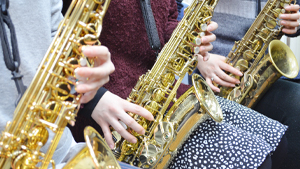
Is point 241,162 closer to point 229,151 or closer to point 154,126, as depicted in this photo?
point 229,151

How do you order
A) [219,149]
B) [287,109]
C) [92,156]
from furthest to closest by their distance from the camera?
[287,109] → [219,149] → [92,156]

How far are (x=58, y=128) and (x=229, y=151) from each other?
1.61ft

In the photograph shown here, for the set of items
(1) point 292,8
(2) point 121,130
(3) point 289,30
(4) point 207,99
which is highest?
(1) point 292,8

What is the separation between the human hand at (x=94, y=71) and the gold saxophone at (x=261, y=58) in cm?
102

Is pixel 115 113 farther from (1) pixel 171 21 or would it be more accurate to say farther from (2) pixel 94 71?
(1) pixel 171 21

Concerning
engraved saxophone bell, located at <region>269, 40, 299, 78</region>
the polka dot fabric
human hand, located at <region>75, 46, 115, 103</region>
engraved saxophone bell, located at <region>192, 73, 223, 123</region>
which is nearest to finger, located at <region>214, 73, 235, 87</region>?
engraved saxophone bell, located at <region>269, 40, 299, 78</region>

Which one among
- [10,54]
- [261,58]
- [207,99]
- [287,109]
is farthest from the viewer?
[261,58]

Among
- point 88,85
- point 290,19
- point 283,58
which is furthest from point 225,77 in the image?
point 88,85

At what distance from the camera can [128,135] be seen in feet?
2.78

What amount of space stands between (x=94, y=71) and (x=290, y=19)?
1234 mm

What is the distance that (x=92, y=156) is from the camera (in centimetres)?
52

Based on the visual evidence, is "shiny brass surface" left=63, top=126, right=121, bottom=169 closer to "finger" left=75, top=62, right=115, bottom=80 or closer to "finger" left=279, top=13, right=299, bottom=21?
"finger" left=75, top=62, right=115, bottom=80

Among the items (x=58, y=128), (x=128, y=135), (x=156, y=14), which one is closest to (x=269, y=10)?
(x=156, y=14)

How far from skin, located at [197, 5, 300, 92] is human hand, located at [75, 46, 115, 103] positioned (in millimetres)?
830
